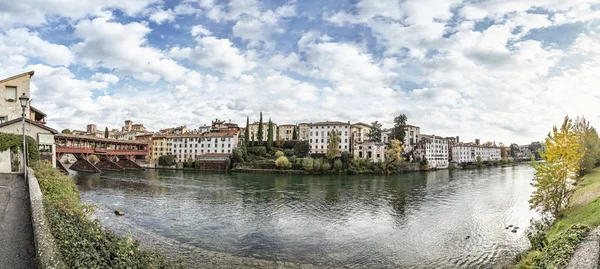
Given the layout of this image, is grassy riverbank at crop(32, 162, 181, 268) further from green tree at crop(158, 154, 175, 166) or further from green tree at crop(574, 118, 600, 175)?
green tree at crop(158, 154, 175, 166)

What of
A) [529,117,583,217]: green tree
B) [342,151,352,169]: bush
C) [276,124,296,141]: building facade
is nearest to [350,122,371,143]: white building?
[342,151,352,169]: bush

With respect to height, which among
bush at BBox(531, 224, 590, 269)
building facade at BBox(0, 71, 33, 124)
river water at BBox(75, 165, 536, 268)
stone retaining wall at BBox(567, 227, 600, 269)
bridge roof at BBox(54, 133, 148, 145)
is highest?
building facade at BBox(0, 71, 33, 124)

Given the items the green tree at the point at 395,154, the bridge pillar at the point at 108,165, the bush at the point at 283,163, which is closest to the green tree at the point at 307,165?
the bush at the point at 283,163

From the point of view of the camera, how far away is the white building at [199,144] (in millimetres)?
105312

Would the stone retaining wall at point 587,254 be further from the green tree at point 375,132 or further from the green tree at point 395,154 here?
the green tree at point 375,132

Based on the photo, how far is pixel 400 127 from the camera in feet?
336

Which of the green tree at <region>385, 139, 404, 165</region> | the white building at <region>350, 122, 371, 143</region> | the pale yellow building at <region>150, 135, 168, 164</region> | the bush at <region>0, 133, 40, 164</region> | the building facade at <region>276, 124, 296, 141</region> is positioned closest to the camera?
the bush at <region>0, 133, 40, 164</region>

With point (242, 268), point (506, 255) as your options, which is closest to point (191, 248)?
point (242, 268)

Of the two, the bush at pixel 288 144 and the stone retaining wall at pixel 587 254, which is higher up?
the bush at pixel 288 144

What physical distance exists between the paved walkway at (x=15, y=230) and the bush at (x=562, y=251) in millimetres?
15351

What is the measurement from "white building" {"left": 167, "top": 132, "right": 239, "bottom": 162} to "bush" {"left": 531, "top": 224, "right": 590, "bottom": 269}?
314 feet

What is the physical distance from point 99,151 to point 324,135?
62941mm

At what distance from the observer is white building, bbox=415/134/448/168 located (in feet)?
364

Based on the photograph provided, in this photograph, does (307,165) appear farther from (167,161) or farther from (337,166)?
(167,161)
